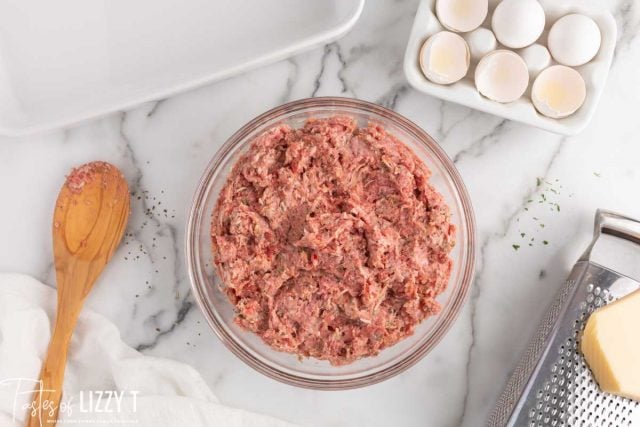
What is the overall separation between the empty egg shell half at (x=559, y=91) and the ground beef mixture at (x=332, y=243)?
1.77 feet

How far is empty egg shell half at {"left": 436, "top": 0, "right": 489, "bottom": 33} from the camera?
7.65 ft

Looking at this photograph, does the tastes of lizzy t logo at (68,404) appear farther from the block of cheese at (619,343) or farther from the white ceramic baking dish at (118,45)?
the block of cheese at (619,343)

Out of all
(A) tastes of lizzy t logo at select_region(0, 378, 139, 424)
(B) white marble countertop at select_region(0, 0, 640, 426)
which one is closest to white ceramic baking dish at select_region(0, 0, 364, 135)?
(B) white marble countertop at select_region(0, 0, 640, 426)

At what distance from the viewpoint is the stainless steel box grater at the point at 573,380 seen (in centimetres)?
227

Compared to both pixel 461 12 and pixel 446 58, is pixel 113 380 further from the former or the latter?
pixel 461 12

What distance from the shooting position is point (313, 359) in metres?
2.39

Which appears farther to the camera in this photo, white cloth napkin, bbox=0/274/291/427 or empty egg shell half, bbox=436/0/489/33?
white cloth napkin, bbox=0/274/291/427

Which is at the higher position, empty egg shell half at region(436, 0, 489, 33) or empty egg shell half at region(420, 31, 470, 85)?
empty egg shell half at region(436, 0, 489, 33)

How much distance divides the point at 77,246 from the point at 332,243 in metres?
1.03

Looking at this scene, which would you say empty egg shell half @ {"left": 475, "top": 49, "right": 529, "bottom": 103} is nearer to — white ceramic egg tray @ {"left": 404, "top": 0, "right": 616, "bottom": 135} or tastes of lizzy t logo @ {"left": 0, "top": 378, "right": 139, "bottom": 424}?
white ceramic egg tray @ {"left": 404, "top": 0, "right": 616, "bottom": 135}

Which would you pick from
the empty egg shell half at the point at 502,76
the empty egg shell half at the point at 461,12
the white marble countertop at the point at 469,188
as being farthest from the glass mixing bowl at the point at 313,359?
the empty egg shell half at the point at 461,12

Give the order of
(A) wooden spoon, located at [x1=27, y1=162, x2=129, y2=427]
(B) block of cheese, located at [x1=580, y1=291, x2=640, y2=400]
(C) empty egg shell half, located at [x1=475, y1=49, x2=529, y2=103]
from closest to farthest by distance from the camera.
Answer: (B) block of cheese, located at [x1=580, y1=291, x2=640, y2=400] → (C) empty egg shell half, located at [x1=475, y1=49, x2=529, y2=103] → (A) wooden spoon, located at [x1=27, y1=162, x2=129, y2=427]

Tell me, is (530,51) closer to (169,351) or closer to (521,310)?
(521,310)

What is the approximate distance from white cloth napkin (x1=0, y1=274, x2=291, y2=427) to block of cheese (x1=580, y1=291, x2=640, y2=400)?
1.15m
